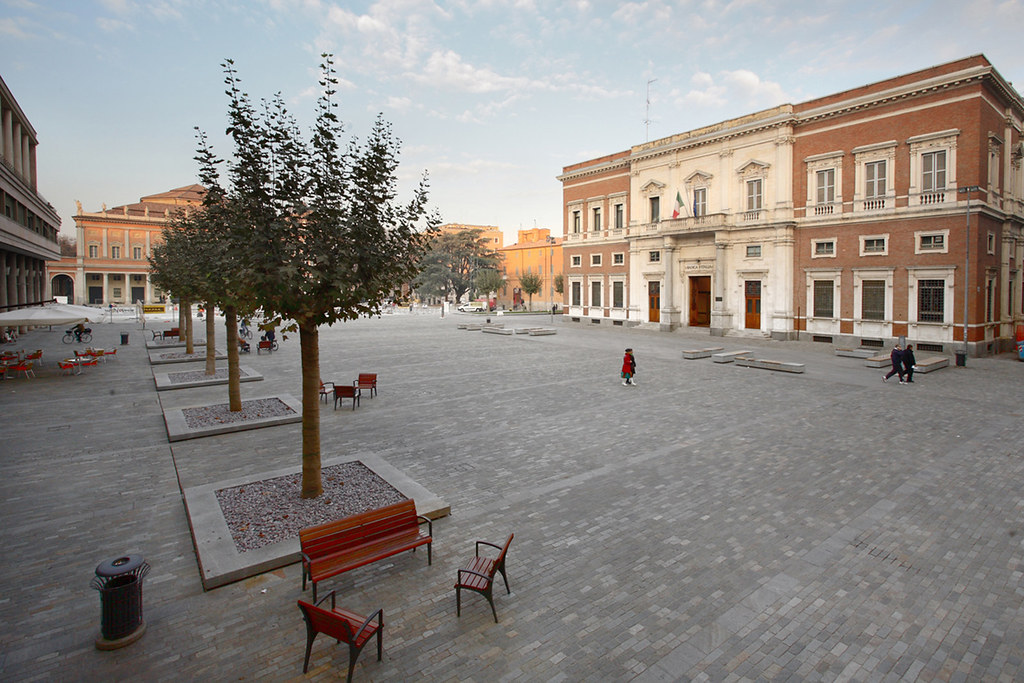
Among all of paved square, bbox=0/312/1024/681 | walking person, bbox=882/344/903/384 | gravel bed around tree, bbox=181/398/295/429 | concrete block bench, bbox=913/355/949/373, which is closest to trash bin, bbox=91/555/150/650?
paved square, bbox=0/312/1024/681

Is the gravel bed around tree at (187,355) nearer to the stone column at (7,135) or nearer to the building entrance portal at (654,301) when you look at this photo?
the stone column at (7,135)

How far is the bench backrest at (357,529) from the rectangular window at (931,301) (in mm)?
29814

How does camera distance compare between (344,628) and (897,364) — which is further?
(897,364)

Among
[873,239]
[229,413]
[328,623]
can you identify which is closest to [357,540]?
[328,623]

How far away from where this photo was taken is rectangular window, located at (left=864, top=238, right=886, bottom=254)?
1107 inches

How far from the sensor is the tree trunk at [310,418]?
780 centimetres

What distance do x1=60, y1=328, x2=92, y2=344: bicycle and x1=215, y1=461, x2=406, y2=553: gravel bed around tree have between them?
1276 inches

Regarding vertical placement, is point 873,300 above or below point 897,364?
above

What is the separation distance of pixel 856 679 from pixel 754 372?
17513 mm

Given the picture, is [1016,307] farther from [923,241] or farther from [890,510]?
[890,510]

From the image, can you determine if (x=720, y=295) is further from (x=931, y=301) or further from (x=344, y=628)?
(x=344, y=628)

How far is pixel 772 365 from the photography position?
829 inches

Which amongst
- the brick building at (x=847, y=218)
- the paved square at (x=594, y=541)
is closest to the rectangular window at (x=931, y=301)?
the brick building at (x=847, y=218)

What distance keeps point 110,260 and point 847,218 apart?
91673 millimetres
